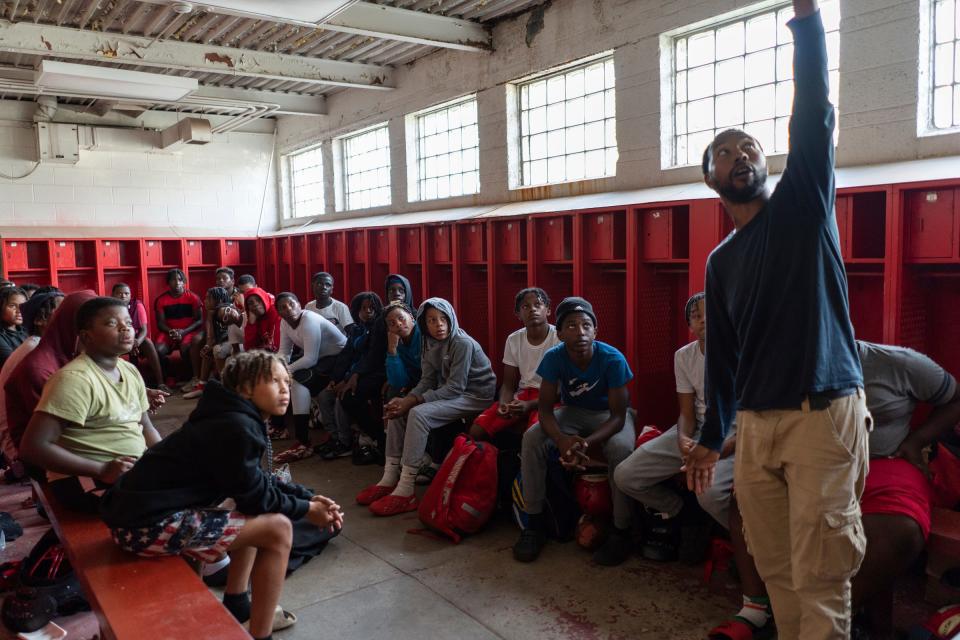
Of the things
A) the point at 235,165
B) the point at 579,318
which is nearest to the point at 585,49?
the point at 579,318

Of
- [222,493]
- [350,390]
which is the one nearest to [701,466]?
[222,493]

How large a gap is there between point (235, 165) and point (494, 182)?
5.88m

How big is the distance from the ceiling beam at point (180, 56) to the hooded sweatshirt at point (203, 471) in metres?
6.13

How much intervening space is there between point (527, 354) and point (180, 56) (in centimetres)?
554

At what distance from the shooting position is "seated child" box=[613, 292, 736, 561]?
368 cm

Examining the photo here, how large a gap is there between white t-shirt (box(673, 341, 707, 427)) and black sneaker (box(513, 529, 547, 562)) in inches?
42.6

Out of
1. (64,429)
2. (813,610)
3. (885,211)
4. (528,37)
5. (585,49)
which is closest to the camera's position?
(813,610)

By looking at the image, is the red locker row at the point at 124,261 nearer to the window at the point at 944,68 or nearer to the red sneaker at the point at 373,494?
the red sneaker at the point at 373,494

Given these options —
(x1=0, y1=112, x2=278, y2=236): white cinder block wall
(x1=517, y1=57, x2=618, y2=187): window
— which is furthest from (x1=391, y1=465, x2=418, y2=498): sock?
(x1=0, y1=112, x2=278, y2=236): white cinder block wall

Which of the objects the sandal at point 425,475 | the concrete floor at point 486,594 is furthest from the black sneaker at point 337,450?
the concrete floor at point 486,594

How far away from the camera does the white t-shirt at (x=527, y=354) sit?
4824 mm

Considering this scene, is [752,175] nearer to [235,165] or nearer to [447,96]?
[447,96]

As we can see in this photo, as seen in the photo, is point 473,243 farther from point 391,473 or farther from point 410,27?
point 391,473

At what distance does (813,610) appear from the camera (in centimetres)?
198
